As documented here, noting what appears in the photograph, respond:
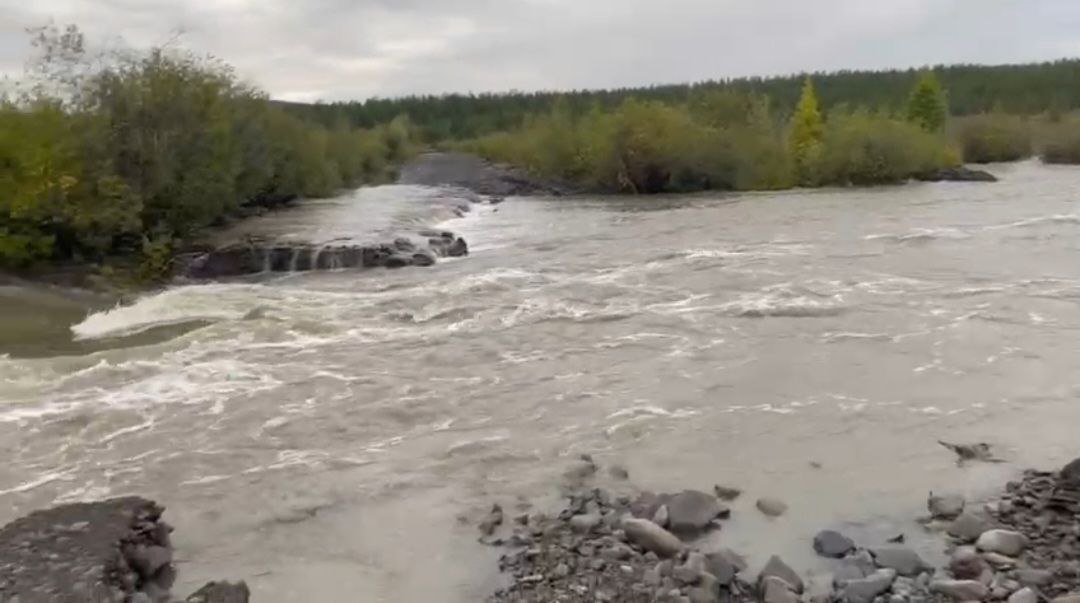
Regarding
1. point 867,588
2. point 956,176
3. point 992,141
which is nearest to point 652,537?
point 867,588

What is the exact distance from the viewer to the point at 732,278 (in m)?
25.6

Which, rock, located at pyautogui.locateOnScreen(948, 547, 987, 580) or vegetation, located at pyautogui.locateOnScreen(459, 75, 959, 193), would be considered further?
vegetation, located at pyautogui.locateOnScreen(459, 75, 959, 193)

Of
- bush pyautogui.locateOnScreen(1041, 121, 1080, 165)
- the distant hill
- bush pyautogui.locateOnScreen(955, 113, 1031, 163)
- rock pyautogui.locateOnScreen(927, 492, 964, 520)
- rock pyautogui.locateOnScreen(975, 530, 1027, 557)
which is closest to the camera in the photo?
rock pyautogui.locateOnScreen(975, 530, 1027, 557)

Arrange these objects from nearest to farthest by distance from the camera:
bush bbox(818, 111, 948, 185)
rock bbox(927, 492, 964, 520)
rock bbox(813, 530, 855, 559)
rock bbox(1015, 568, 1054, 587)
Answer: rock bbox(1015, 568, 1054, 587)
rock bbox(813, 530, 855, 559)
rock bbox(927, 492, 964, 520)
bush bbox(818, 111, 948, 185)

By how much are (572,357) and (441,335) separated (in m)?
3.58

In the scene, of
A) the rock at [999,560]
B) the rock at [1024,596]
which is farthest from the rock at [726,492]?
the rock at [1024,596]

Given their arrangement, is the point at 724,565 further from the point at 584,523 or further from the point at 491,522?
the point at 491,522

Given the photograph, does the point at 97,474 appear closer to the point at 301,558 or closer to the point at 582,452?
the point at 301,558

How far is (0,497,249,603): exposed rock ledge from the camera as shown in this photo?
28.7 ft

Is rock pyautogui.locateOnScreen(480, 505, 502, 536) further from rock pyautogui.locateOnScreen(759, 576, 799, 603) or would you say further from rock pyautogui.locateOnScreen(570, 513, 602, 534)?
rock pyautogui.locateOnScreen(759, 576, 799, 603)

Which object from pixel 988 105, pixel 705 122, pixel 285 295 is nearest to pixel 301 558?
pixel 285 295

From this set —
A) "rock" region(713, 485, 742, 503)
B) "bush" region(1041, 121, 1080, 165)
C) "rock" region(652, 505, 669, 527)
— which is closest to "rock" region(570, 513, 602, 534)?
"rock" region(652, 505, 669, 527)

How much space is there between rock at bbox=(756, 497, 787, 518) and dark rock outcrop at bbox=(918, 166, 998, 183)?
161ft

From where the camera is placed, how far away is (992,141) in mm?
75812
